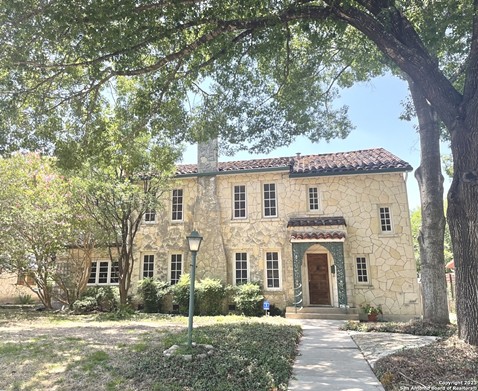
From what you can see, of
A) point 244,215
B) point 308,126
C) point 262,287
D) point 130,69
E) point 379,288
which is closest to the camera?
point 130,69

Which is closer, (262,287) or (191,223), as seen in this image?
(262,287)

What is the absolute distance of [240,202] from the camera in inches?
662

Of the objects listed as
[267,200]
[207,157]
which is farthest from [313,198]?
[207,157]

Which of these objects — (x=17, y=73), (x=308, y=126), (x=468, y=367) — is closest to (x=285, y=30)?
(x=308, y=126)

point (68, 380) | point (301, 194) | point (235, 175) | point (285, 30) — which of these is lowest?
point (68, 380)

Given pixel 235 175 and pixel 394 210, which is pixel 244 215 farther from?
pixel 394 210

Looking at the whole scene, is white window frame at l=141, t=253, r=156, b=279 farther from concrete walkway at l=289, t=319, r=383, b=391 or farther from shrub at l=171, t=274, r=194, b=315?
concrete walkway at l=289, t=319, r=383, b=391

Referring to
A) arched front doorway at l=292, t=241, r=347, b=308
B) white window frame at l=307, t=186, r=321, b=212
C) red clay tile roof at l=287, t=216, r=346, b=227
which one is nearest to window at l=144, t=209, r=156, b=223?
red clay tile roof at l=287, t=216, r=346, b=227

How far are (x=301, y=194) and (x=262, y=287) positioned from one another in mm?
4716

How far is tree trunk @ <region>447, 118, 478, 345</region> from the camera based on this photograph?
5.88m

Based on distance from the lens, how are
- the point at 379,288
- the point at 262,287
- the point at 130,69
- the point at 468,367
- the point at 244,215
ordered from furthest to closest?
the point at 244,215 < the point at 262,287 < the point at 379,288 < the point at 130,69 < the point at 468,367

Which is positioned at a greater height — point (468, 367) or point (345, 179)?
point (345, 179)

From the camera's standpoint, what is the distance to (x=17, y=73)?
793 centimetres

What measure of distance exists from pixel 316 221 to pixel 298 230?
0.90 meters
